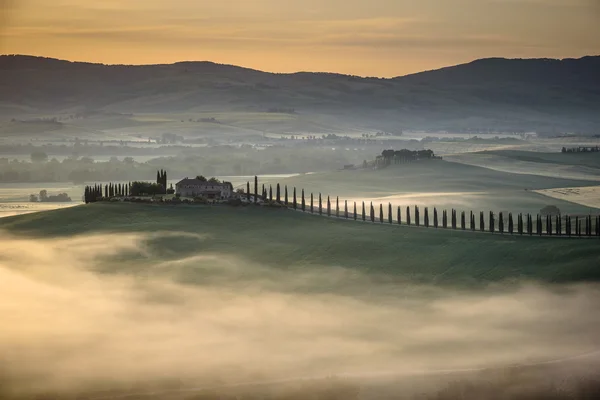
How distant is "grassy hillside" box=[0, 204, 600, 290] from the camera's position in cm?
13688

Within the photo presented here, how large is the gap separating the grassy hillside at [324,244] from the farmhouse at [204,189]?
6399 millimetres

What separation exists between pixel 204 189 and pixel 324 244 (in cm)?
3189

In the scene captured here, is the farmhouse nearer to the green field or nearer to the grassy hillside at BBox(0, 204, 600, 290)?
the grassy hillside at BBox(0, 204, 600, 290)

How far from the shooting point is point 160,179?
190 metres

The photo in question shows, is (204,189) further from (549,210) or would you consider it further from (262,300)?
(549,210)

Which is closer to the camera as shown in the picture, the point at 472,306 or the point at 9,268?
the point at 472,306

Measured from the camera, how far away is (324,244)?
151m

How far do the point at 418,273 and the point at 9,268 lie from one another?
45.5 m

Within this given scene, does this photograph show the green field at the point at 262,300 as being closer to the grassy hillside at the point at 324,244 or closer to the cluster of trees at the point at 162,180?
the grassy hillside at the point at 324,244

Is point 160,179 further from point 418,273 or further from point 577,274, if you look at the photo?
point 577,274

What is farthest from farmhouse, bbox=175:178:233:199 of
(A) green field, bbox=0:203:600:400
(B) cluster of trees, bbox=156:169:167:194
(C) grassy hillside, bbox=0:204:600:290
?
(A) green field, bbox=0:203:600:400

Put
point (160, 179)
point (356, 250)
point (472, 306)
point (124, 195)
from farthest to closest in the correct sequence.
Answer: point (160, 179) < point (124, 195) < point (356, 250) < point (472, 306)

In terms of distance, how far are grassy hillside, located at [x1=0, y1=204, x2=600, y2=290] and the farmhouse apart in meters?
6.40

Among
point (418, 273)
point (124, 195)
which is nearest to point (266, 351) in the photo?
point (418, 273)
